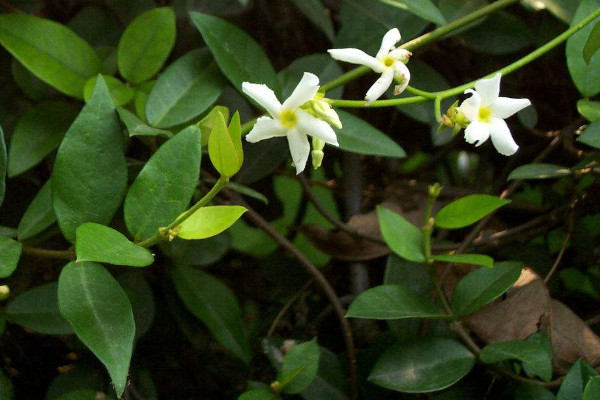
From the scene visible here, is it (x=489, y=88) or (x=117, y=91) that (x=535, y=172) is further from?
(x=117, y=91)

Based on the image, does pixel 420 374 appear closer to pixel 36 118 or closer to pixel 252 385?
pixel 252 385

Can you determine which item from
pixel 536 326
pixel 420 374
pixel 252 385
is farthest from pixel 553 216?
pixel 252 385

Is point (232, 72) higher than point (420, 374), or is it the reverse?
point (232, 72)

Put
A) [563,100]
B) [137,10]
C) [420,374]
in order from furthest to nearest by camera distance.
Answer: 1. [563,100]
2. [137,10]
3. [420,374]

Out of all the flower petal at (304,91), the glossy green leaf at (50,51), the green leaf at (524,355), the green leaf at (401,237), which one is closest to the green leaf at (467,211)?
the green leaf at (401,237)

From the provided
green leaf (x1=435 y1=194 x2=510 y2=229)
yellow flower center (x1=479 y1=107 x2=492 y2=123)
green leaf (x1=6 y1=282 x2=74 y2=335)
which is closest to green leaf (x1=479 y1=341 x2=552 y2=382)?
green leaf (x1=435 y1=194 x2=510 y2=229)

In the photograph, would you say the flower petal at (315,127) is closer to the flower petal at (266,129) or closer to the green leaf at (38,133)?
the flower petal at (266,129)
